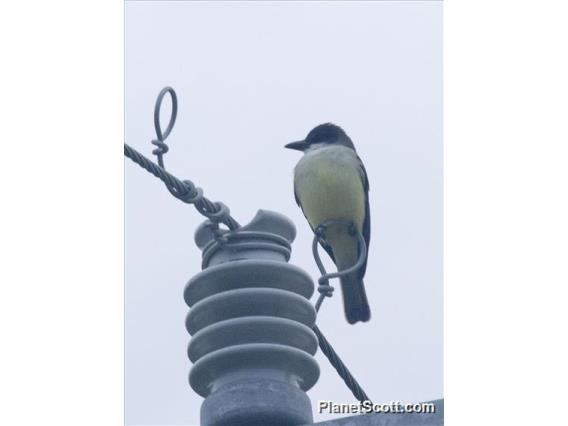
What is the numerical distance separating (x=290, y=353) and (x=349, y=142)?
174 inches

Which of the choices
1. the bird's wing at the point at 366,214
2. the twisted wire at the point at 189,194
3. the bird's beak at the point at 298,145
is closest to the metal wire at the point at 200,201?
the twisted wire at the point at 189,194

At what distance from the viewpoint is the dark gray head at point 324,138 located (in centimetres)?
748

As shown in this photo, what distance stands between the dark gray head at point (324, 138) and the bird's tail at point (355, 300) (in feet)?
3.14

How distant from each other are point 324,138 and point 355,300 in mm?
1210

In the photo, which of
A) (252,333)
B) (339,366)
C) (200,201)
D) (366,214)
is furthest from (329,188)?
(252,333)

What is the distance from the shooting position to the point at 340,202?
689 centimetres

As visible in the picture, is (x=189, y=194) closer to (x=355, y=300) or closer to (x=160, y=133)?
(x=160, y=133)

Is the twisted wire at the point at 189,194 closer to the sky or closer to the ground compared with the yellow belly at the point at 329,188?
closer to the ground

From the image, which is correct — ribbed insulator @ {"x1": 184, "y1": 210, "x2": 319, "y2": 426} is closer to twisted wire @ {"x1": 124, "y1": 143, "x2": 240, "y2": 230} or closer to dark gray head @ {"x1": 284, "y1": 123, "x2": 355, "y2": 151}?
twisted wire @ {"x1": 124, "y1": 143, "x2": 240, "y2": 230}

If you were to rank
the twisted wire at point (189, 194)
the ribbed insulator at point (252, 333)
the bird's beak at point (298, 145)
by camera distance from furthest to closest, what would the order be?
1. the bird's beak at point (298, 145)
2. the twisted wire at point (189, 194)
3. the ribbed insulator at point (252, 333)

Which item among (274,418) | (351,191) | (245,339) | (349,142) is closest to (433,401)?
(274,418)

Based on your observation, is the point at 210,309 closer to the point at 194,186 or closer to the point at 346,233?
the point at 194,186

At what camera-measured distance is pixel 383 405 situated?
3.04m

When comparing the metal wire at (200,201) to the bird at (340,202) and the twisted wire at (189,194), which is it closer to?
the twisted wire at (189,194)
